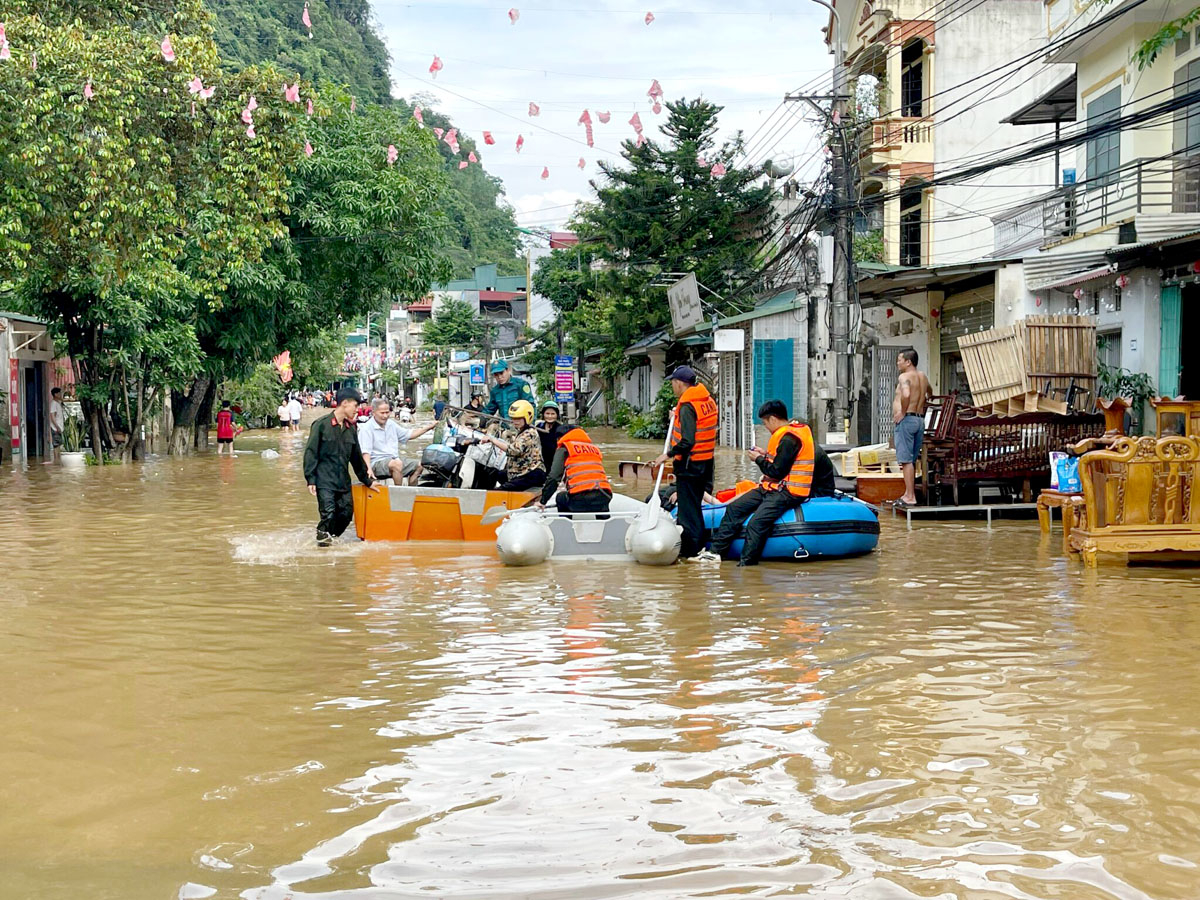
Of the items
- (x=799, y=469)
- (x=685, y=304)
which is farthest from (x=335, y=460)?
(x=685, y=304)

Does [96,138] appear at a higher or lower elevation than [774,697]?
higher

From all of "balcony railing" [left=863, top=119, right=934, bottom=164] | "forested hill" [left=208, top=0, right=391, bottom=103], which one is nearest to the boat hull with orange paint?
"balcony railing" [left=863, top=119, right=934, bottom=164]

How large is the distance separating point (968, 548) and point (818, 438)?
45.1 ft

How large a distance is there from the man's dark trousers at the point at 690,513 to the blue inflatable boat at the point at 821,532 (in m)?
0.28

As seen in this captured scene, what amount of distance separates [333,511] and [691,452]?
3888mm

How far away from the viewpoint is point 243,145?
73.2 ft

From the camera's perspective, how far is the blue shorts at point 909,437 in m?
14.9

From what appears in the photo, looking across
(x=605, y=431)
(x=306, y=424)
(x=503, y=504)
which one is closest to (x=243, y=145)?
(x=503, y=504)

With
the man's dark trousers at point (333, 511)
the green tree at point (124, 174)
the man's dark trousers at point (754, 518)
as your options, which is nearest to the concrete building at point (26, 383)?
the green tree at point (124, 174)

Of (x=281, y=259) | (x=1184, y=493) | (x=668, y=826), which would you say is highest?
(x=281, y=259)

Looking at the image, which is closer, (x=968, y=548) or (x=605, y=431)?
(x=968, y=548)

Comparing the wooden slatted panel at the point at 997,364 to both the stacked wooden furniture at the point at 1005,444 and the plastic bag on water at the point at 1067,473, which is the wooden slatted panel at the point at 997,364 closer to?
the stacked wooden furniture at the point at 1005,444

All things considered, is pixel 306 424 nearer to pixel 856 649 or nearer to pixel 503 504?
pixel 503 504

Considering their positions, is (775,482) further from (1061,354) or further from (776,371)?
(776,371)
